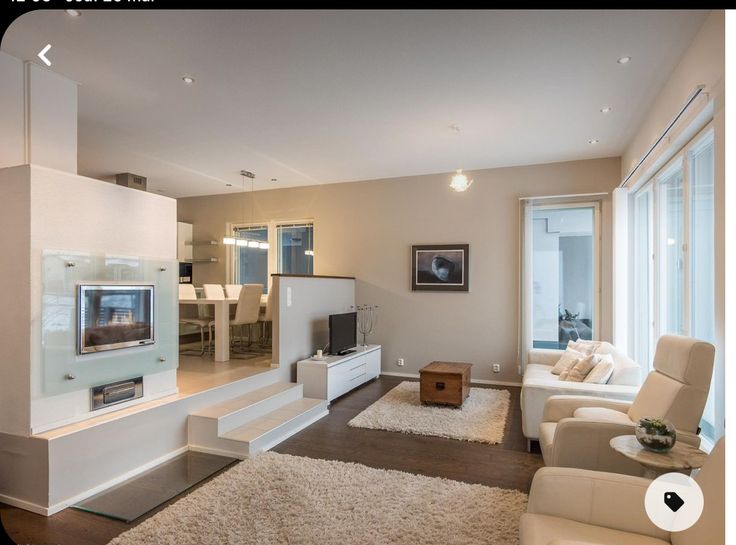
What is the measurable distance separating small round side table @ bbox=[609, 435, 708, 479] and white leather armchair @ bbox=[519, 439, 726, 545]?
7.2 inches

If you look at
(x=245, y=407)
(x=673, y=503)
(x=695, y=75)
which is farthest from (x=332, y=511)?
(x=695, y=75)

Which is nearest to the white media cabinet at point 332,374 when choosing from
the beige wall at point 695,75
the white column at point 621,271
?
the white column at point 621,271

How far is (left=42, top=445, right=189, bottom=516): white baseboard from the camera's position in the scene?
2555mm

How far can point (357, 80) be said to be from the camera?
10.8ft

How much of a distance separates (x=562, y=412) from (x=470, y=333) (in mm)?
2825

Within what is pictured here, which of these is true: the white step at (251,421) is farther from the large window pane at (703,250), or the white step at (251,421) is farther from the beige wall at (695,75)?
the beige wall at (695,75)

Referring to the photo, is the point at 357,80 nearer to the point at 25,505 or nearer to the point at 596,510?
the point at 596,510

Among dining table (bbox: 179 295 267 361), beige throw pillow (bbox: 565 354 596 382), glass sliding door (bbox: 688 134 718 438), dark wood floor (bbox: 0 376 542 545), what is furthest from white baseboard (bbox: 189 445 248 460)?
glass sliding door (bbox: 688 134 718 438)

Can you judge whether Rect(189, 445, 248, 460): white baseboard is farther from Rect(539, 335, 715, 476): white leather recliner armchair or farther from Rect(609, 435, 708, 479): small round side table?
Rect(609, 435, 708, 479): small round side table

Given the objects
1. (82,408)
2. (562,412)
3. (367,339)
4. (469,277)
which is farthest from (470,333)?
(82,408)

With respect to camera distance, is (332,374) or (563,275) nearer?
(332,374)

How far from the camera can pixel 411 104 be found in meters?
3.73

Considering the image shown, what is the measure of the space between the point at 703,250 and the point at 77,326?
4.21m

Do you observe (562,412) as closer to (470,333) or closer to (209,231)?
(470,333)
